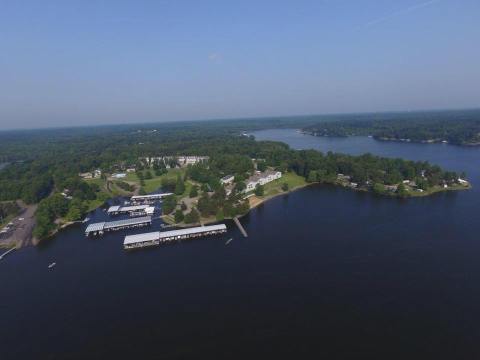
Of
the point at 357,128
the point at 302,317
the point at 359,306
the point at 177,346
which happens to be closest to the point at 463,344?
the point at 359,306

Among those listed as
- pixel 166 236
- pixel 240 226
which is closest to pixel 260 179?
pixel 240 226

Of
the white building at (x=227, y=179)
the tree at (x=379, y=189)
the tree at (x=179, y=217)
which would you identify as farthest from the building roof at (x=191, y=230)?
the tree at (x=379, y=189)

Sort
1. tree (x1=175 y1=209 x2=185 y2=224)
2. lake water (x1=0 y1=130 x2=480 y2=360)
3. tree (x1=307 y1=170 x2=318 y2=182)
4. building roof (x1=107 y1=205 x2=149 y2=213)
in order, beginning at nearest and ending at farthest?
lake water (x1=0 y1=130 x2=480 y2=360) < tree (x1=175 y1=209 x2=185 y2=224) < building roof (x1=107 y1=205 x2=149 y2=213) < tree (x1=307 y1=170 x2=318 y2=182)

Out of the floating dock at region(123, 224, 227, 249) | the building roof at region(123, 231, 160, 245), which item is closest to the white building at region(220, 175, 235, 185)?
the floating dock at region(123, 224, 227, 249)

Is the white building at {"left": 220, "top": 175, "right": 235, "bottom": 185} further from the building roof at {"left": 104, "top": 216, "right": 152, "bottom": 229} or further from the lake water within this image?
the lake water

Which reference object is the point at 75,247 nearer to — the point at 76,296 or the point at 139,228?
the point at 139,228

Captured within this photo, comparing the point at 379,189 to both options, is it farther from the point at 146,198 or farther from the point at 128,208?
the point at 128,208

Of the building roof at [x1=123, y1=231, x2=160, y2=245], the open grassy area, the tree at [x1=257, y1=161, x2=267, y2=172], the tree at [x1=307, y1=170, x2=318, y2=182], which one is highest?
the tree at [x1=257, y1=161, x2=267, y2=172]
